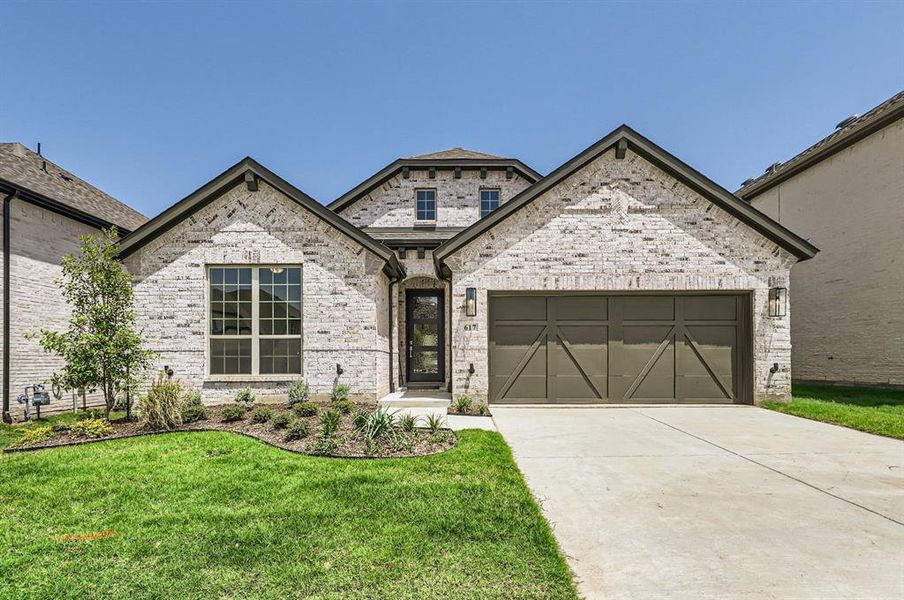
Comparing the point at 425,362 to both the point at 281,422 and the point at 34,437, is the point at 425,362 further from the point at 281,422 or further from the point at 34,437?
the point at 34,437

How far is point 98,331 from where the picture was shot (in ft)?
26.3

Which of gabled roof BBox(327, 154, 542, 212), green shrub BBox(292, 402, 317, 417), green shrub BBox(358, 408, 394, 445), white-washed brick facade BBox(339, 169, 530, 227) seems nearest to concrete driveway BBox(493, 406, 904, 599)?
green shrub BBox(358, 408, 394, 445)

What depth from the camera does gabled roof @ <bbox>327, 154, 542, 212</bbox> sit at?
1472 cm

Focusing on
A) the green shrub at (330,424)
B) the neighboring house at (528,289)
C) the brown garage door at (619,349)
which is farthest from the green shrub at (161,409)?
the brown garage door at (619,349)

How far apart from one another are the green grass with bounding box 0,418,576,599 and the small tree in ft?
8.09

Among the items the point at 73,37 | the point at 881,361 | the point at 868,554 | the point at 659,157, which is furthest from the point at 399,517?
the point at 881,361

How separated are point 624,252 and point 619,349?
7.54 ft

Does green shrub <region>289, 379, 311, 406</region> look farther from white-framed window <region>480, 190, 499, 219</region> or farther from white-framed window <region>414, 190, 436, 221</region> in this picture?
white-framed window <region>480, 190, 499, 219</region>

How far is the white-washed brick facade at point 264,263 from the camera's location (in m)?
10.1

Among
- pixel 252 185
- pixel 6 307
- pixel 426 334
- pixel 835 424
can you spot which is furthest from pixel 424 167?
pixel 835 424

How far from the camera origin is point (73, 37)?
1112 centimetres

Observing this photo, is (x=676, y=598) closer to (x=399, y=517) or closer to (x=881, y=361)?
(x=399, y=517)

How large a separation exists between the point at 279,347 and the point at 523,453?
6.55 m

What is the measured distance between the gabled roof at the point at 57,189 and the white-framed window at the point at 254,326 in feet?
13.6
